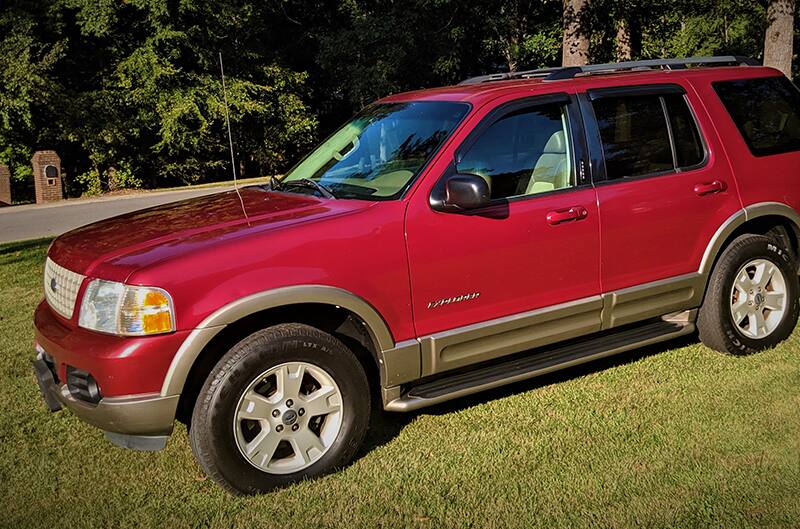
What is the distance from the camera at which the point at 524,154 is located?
193 inches

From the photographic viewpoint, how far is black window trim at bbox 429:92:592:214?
4648 mm

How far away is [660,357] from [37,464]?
395 centimetres

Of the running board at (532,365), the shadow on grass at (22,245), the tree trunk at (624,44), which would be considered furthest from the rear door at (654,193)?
the tree trunk at (624,44)

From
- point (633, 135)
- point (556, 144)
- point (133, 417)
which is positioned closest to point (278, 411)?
point (133, 417)

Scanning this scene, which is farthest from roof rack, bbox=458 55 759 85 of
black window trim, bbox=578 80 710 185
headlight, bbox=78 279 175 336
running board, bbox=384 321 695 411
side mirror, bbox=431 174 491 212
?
headlight, bbox=78 279 175 336

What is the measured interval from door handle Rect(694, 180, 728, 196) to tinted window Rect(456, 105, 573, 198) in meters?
0.93

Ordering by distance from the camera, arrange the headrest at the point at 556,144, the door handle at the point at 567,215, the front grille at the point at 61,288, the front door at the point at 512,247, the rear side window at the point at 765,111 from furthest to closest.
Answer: the rear side window at the point at 765,111 → the headrest at the point at 556,144 → the door handle at the point at 567,215 → the front door at the point at 512,247 → the front grille at the point at 61,288

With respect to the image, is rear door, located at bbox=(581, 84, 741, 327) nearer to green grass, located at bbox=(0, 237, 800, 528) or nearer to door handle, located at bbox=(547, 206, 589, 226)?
door handle, located at bbox=(547, 206, 589, 226)

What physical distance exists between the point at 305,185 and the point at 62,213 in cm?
1492

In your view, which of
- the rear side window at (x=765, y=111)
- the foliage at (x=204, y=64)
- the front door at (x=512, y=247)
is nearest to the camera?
the front door at (x=512, y=247)

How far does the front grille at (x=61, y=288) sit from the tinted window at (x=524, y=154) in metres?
2.07

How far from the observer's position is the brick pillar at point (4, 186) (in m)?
21.7

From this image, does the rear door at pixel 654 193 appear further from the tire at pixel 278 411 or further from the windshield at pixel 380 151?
the tire at pixel 278 411

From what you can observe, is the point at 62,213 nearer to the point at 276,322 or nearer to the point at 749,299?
the point at 276,322
